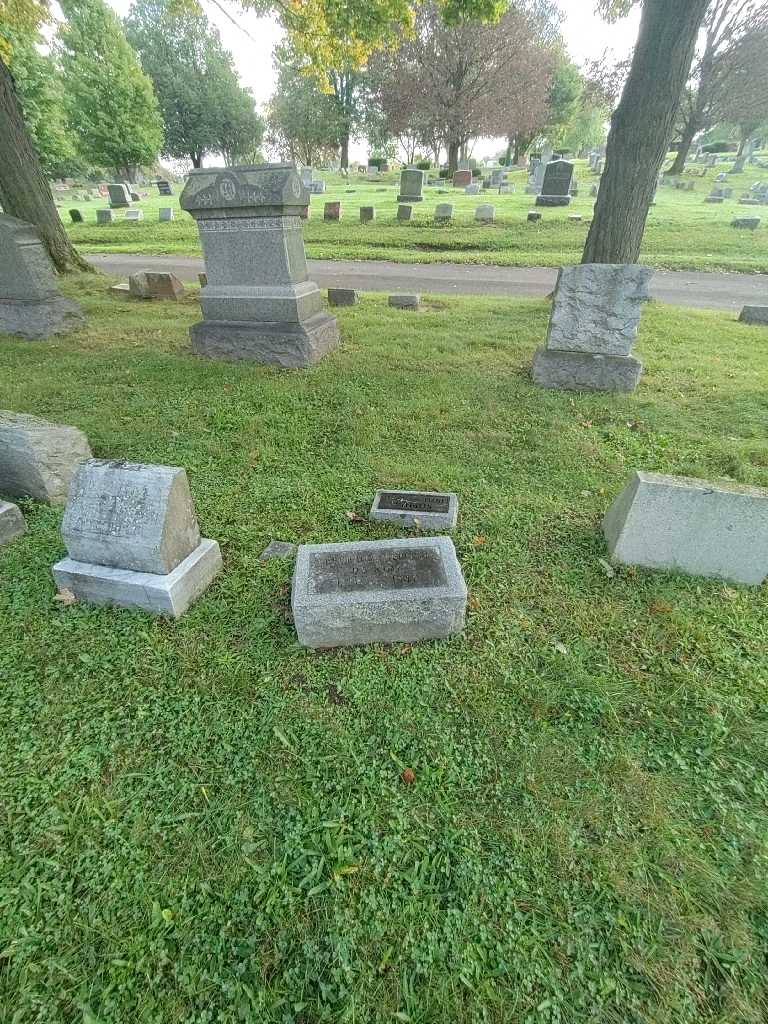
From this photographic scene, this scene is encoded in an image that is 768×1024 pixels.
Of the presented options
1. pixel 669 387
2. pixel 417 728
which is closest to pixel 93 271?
pixel 669 387

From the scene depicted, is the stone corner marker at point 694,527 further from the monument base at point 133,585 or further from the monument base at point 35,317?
the monument base at point 35,317

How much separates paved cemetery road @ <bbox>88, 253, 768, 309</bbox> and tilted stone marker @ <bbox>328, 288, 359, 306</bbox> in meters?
1.84

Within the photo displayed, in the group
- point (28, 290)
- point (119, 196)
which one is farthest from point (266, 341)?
point (119, 196)

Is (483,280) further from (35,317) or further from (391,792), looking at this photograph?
(391,792)

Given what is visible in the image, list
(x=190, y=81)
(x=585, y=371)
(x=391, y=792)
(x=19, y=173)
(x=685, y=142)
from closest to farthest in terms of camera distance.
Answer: (x=391, y=792), (x=585, y=371), (x=19, y=173), (x=685, y=142), (x=190, y=81)

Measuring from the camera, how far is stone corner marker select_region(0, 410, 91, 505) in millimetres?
3455

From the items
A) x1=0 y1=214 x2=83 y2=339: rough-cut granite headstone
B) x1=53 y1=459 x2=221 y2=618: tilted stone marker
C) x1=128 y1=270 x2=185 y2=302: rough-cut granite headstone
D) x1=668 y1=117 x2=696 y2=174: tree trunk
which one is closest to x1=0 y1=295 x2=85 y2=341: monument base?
x1=0 y1=214 x2=83 y2=339: rough-cut granite headstone

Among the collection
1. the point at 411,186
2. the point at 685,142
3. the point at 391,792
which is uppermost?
the point at 685,142

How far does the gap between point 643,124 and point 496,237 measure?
965 cm

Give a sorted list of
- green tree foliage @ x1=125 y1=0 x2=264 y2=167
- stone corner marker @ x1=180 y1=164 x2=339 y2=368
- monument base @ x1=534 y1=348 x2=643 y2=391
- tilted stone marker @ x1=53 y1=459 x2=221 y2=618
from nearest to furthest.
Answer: tilted stone marker @ x1=53 y1=459 x2=221 y2=618, stone corner marker @ x1=180 y1=164 x2=339 y2=368, monument base @ x1=534 y1=348 x2=643 y2=391, green tree foliage @ x1=125 y1=0 x2=264 y2=167

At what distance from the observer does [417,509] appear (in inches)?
138

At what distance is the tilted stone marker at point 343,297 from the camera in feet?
28.4

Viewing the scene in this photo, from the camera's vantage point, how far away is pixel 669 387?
563cm

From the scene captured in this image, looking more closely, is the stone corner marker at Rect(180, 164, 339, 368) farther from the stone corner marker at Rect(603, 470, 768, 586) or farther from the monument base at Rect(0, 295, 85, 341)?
the stone corner marker at Rect(603, 470, 768, 586)
